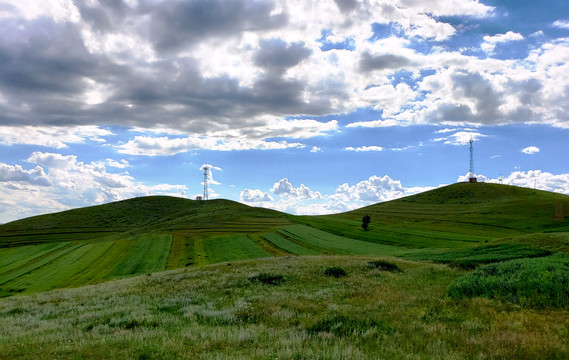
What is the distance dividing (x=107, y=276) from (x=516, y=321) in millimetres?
60655

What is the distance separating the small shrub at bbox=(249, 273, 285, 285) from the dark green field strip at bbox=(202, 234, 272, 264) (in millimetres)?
41871

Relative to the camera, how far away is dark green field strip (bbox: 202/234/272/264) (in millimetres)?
71125

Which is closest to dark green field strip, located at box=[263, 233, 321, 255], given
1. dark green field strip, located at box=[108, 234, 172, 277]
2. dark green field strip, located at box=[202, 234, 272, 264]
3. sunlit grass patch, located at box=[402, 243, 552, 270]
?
dark green field strip, located at box=[202, 234, 272, 264]

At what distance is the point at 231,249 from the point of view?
82.0 meters

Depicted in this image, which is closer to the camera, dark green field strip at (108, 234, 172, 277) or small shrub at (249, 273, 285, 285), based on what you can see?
small shrub at (249, 273, 285, 285)

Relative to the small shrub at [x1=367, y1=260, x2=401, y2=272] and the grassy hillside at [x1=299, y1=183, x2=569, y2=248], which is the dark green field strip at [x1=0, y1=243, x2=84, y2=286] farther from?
the grassy hillside at [x1=299, y1=183, x2=569, y2=248]

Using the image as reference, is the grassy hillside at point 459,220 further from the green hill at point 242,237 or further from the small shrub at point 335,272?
the small shrub at point 335,272

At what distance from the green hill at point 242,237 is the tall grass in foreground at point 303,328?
101ft

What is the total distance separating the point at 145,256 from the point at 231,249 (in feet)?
60.9

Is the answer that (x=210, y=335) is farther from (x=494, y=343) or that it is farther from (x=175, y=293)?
(x=175, y=293)

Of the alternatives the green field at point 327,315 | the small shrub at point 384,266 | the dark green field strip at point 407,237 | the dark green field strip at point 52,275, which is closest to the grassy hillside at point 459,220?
the dark green field strip at point 407,237

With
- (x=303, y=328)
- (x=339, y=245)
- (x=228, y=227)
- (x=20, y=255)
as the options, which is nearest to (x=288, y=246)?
(x=339, y=245)

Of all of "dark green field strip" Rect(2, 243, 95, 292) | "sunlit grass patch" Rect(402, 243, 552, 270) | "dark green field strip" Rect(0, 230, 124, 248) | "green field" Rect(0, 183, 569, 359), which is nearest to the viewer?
"green field" Rect(0, 183, 569, 359)

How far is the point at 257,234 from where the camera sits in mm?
106500
